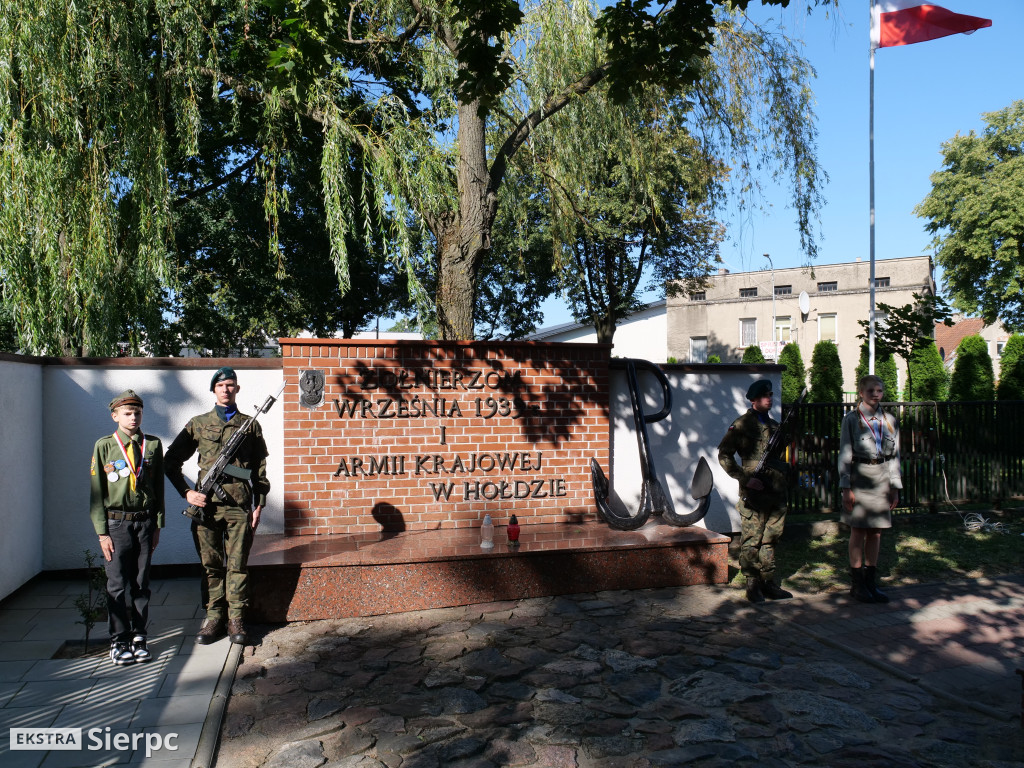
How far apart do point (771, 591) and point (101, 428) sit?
6.00m

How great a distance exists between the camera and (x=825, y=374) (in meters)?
26.0

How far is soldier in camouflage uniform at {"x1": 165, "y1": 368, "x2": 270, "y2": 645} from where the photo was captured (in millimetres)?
5070

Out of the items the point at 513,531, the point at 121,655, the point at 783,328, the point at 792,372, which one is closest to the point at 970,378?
the point at 792,372

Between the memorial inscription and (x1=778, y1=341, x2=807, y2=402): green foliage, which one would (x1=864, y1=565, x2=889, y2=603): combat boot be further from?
(x1=778, y1=341, x2=807, y2=402): green foliage

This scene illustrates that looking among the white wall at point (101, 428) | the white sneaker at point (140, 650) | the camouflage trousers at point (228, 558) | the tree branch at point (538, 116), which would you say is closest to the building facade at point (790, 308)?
the tree branch at point (538, 116)

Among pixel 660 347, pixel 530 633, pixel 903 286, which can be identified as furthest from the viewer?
pixel 660 347

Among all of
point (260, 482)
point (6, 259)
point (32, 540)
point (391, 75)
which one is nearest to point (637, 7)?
point (260, 482)

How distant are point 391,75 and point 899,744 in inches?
525

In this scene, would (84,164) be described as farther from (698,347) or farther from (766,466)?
(698,347)

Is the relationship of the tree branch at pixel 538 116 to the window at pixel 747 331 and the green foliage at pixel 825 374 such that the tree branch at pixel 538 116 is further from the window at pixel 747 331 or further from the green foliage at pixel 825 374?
the window at pixel 747 331

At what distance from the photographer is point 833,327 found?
38719 mm

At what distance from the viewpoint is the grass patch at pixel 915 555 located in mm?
6914

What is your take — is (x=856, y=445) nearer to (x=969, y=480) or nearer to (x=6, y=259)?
(x=969, y=480)

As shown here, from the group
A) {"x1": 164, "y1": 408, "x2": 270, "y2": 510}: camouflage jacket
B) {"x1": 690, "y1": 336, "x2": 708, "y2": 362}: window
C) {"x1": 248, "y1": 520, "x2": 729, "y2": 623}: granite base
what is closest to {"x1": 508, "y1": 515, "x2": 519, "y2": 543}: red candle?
{"x1": 248, "y1": 520, "x2": 729, "y2": 623}: granite base
